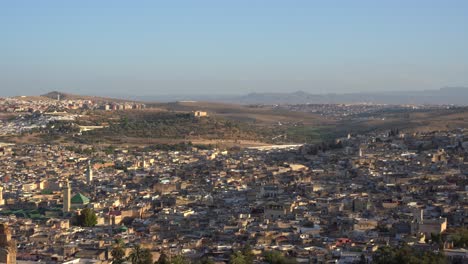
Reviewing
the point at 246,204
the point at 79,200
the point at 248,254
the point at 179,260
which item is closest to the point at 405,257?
the point at 248,254

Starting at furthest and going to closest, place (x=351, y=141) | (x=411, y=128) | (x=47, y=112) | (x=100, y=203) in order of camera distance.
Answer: (x=47, y=112), (x=411, y=128), (x=351, y=141), (x=100, y=203)

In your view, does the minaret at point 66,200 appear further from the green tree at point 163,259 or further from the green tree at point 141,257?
the green tree at point 163,259

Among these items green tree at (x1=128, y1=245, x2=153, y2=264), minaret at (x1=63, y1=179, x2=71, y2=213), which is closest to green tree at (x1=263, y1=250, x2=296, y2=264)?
green tree at (x1=128, y1=245, x2=153, y2=264)

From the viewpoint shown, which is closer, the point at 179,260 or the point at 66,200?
the point at 179,260

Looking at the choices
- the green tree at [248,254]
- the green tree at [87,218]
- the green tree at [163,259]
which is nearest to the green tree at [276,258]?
the green tree at [248,254]

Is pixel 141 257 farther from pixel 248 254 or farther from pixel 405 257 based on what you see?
Result: pixel 405 257

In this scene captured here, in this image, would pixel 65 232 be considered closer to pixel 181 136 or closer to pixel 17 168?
pixel 17 168

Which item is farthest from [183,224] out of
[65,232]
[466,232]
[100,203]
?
[466,232]
